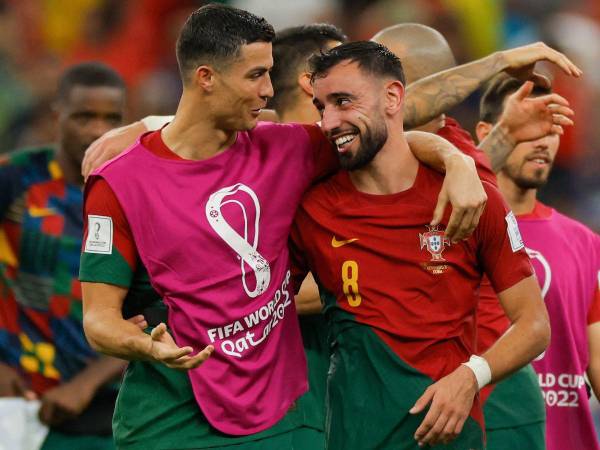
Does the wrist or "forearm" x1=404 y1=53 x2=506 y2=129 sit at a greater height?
the wrist

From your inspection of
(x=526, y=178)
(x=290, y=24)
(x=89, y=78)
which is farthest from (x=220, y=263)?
(x=290, y=24)

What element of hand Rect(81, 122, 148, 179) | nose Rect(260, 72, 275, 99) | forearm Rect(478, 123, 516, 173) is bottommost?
forearm Rect(478, 123, 516, 173)

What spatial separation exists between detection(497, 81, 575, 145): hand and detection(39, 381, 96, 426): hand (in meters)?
2.29

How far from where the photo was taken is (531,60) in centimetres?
529

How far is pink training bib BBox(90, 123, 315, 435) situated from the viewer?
177 inches

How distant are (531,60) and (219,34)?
129 centimetres

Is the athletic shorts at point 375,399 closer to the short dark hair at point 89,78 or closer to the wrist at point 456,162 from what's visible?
the wrist at point 456,162

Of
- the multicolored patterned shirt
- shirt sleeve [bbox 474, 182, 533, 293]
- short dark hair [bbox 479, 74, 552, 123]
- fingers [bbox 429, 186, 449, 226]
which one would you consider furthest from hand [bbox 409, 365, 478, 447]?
the multicolored patterned shirt

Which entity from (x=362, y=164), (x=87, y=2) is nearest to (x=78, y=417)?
(x=362, y=164)

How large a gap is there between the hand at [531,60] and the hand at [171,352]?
6.09 ft

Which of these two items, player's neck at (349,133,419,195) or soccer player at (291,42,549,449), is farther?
player's neck at (349,133,419,195)

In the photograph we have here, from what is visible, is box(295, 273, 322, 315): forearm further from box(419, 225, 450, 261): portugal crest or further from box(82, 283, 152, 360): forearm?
box(82, 283, 152, 360): forearm

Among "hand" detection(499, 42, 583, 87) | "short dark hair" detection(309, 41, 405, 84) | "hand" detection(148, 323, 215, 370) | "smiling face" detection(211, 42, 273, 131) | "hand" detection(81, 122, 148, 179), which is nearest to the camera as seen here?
"hand" detection(148, 323, 215, 370)

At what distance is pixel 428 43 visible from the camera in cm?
597
